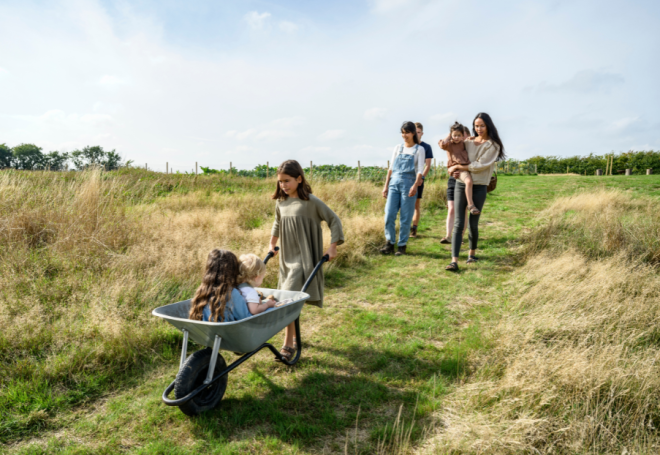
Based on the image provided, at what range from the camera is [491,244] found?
6676mm

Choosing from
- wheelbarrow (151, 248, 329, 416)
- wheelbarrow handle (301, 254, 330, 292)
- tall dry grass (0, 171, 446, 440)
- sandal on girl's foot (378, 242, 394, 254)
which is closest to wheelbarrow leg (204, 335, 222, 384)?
wheelbarrow (151, 248, 329, 416)

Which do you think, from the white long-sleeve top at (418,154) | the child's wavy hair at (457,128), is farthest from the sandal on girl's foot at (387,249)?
the child's wavy hair at (457,128)

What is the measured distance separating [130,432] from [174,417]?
25cm

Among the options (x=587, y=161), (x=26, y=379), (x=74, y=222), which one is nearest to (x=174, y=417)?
(x=26, y=379)

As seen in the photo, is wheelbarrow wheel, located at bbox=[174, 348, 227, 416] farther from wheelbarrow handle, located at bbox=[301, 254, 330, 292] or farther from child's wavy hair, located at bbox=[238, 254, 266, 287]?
wheelbarrow handle, located at bbox=[301, 254, 330, 292]

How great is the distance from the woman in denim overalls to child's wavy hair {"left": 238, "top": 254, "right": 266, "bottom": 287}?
12.2ft

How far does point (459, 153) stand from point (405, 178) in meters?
1.05

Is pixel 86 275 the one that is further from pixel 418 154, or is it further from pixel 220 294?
pixel 418 154

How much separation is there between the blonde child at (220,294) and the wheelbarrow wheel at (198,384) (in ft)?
0.81

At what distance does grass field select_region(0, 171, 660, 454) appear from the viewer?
2.32 metres

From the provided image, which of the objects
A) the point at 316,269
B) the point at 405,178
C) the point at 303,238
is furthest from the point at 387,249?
the point at 316,269

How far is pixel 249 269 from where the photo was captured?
8.73ft

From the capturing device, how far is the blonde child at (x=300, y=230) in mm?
3137

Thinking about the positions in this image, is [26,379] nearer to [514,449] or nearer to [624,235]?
[514,449]
